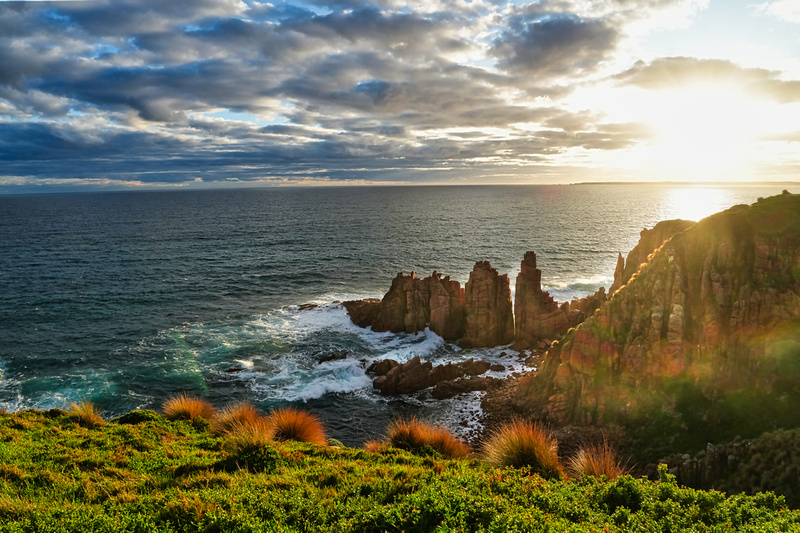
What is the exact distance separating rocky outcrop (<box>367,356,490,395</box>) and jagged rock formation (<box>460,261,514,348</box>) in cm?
679

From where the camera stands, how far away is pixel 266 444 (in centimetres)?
1755

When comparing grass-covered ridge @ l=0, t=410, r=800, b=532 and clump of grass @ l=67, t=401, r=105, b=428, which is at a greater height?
grass-covered ridge @ l=0, t=410, r=800, b=532

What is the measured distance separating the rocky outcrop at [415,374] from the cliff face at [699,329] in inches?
384

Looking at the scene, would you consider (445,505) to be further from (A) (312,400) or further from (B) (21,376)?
(B) (21,376)

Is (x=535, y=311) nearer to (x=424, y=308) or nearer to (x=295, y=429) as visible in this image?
(x=424, y=308)

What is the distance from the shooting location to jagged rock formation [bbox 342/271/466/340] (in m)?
51.2

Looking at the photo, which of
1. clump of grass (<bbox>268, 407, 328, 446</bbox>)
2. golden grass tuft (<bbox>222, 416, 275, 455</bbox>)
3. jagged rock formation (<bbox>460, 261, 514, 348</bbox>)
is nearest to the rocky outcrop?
jagged rock formation (<bbox>460, 261, 514, 348</bbox>)

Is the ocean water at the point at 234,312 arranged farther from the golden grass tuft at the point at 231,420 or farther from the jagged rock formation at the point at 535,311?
the golden grass tuft at the point at 231,420

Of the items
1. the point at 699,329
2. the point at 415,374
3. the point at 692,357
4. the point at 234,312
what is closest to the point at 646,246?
the point at 699,329

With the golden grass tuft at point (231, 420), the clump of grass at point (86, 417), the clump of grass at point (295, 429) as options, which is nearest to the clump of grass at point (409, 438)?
the clump of grass at point (295, 429)

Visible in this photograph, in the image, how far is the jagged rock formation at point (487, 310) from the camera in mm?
49031

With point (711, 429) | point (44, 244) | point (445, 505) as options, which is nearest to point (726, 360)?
point (711, 429)

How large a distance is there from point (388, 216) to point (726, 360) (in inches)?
6600

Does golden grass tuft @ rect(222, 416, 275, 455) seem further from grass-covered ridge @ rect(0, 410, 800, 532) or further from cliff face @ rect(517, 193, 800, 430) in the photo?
cliff face @ rect(517, 193, 800, 430)
